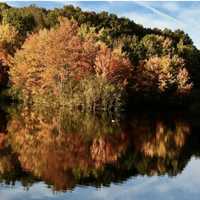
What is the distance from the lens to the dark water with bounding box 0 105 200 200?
1005 inches

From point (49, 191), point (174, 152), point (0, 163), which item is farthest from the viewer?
point (174, 152)

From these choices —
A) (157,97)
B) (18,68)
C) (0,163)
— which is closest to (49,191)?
(0,163)

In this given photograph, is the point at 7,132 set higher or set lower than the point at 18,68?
lower

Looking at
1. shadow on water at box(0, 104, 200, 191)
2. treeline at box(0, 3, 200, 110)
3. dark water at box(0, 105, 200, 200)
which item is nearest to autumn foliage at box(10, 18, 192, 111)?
treeline at box(0, 3, 200, 110)

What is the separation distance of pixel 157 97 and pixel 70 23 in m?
19.9

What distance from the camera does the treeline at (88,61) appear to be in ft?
201

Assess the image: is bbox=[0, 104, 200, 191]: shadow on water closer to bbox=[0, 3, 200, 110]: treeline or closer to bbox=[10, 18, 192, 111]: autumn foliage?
bbox=[10, 18, 192, 111]: autumn foliage

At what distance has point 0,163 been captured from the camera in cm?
2981

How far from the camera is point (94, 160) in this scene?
32.5m

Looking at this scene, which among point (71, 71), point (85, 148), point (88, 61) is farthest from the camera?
point (88, 61)

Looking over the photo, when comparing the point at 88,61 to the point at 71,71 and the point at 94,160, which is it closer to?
the point at 71,71

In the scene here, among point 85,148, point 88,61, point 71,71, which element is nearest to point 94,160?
point 85,148

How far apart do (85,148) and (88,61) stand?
1191 inches

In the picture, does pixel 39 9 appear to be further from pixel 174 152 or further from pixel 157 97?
pixel 174 152
